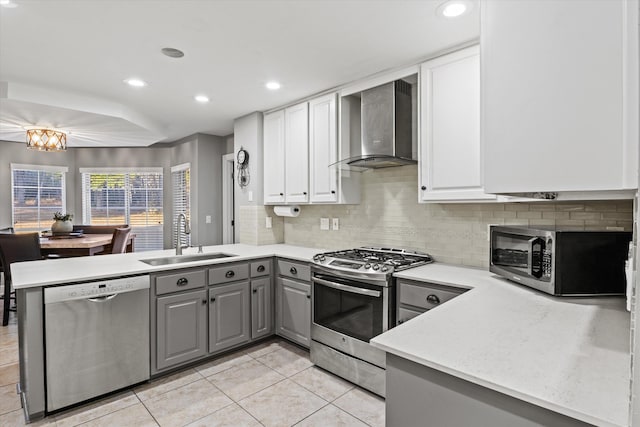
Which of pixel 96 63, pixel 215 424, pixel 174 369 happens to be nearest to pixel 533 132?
pixel 215 424

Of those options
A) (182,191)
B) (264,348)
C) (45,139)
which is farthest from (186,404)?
(182,191)

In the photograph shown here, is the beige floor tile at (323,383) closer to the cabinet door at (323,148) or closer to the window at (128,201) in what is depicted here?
the cabinet door at (323,148)

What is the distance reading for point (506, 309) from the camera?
149 cm

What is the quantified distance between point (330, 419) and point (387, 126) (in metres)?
2.09

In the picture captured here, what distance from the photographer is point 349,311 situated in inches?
101

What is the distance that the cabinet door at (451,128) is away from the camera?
89.7 inches

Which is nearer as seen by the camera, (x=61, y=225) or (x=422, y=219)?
(x=422, y=219)

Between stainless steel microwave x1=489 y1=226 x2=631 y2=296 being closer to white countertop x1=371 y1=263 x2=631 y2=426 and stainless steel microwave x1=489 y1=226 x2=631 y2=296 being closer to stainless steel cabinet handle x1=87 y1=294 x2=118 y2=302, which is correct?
white countertop x1=371 y1=263 x2=631 y2=426

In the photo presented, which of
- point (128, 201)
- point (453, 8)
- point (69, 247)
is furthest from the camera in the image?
point (128, 201)

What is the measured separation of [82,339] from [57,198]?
5349 mm

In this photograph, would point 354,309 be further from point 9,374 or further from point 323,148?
point 9,374

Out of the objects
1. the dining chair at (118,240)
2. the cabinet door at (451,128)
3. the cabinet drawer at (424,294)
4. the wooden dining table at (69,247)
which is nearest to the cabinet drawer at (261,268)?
the cabinet drawer at (424,294)

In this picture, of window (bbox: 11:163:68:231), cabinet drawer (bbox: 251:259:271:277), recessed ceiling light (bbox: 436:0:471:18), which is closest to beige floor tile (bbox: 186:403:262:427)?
cabinet drawer (bbox: 251:259:271:277)

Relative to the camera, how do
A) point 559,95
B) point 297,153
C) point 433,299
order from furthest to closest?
1. point 297,153
2. point 433,299
3. point 559,95
